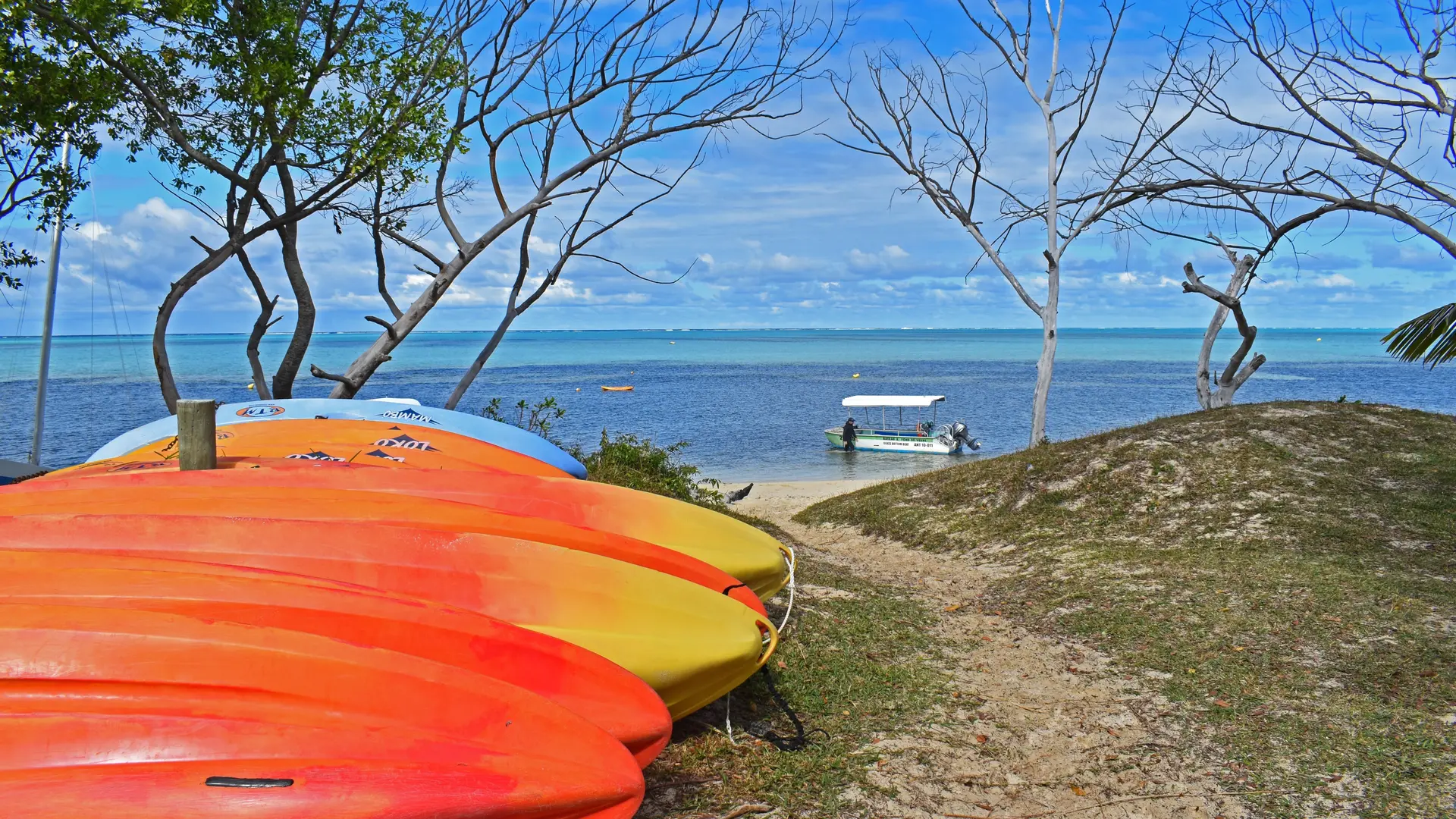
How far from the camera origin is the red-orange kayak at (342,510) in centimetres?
462

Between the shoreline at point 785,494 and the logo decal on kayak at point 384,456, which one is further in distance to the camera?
the shoreline at point 785,494

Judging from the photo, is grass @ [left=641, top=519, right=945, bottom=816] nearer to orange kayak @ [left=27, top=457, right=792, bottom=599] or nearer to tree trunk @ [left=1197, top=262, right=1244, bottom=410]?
orange kayak @ [left=27, top=457, right=792, bottom=599]

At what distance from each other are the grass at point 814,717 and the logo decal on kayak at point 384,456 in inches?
118

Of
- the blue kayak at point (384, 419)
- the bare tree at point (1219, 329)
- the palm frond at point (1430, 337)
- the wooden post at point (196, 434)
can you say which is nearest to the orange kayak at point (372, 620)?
the wooden post at point (196, 434)

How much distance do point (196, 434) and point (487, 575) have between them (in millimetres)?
2446

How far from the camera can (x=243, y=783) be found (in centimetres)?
272

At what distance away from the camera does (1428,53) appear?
8.21 meters

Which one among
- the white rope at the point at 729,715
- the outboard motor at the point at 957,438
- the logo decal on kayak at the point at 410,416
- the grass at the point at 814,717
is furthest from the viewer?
the outboard motor at the point at 957,438

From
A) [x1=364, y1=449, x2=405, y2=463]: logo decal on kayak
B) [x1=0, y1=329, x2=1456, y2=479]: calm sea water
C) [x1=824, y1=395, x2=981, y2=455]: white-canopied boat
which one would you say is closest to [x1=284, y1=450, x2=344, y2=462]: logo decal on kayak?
[x1=364, y1=449, x2=405, y2=463]: logo decal on kayak

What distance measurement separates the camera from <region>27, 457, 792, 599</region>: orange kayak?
5.14 metres

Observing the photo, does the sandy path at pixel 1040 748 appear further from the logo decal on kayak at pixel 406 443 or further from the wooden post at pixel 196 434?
the logo decal on kayak at pixel 406 443

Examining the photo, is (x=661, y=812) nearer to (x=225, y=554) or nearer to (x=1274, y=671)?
(x=225, y=554)

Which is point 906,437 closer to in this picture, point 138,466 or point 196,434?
point 138,466

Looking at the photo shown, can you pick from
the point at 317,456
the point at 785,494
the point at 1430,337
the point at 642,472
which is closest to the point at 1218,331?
the point at 1430,337
